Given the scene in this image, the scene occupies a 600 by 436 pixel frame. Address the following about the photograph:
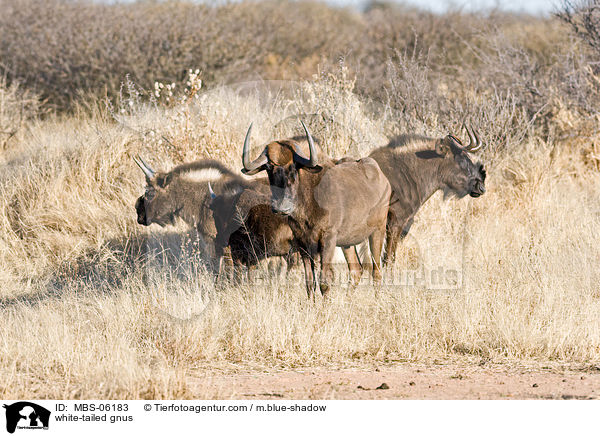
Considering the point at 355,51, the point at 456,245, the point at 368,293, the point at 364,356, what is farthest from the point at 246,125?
the point at 355,51

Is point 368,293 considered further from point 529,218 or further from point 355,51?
point 355,51

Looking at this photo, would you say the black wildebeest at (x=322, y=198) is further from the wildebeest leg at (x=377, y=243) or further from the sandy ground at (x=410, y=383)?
the sandy ground at (x=410, y=383)

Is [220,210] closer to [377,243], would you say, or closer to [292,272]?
[292,272]

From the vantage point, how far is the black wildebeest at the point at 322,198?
23.3 feet

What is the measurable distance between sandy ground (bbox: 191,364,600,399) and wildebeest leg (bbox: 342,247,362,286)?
183cm

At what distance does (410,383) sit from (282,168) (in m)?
2.23

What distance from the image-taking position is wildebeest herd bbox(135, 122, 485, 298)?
23.9 ft

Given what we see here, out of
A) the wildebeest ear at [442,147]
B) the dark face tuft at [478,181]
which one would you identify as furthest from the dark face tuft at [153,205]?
the dark face tuft at [478,181]

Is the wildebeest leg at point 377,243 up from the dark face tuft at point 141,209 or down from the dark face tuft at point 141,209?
down

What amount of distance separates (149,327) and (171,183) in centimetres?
245

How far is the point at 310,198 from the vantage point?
24.0 feet

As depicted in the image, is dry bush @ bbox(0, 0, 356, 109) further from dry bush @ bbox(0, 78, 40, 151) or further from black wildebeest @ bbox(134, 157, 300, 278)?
black wildebeest @ bbox(134, 157, 300, 278)
